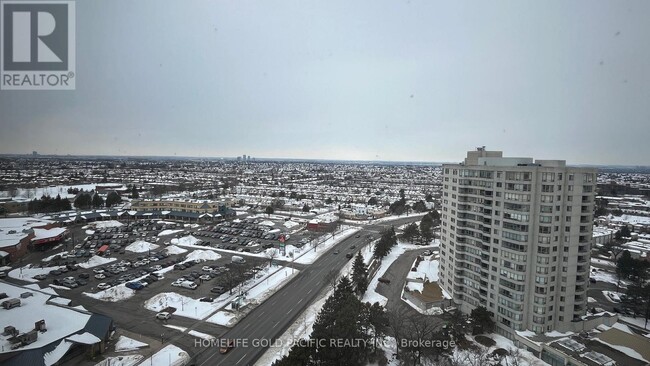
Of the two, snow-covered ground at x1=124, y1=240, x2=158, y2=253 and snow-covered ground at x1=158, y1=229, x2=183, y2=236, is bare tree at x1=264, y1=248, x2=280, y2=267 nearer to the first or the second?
snow-covered ground at x1=124, y1=240, x2=158, y2=253

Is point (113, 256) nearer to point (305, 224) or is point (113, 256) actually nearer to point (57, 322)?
point (57, 322)

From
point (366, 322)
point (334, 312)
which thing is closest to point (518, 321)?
point (366, 322)

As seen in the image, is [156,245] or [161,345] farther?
[156,245]

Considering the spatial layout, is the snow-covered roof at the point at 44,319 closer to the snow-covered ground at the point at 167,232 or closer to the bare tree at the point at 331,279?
the bare tree at the point at 331,279

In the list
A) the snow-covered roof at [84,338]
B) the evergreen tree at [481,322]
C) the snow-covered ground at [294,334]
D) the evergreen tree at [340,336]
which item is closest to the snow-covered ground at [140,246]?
the snow-covered roof at [84,338]

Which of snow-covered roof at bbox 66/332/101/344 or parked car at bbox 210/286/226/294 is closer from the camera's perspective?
snow-covered roof at bbox 66/332/101/344

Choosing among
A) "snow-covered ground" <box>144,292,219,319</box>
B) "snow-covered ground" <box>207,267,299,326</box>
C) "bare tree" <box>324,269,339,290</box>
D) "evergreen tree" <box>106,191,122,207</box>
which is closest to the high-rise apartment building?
"bare tree" <box>324,269,339,290</box>
